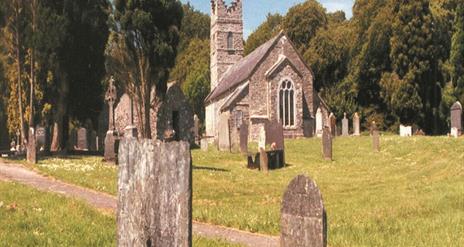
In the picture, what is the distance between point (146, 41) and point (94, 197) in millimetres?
17112

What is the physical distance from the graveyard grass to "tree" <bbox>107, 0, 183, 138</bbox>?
6463mm

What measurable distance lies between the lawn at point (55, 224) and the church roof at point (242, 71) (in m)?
29.3

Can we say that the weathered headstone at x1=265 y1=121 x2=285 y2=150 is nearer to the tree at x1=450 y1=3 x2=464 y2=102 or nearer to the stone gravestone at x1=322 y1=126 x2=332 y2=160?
the stone gravestone at x1=322 y1=126 x2=332 y2=160

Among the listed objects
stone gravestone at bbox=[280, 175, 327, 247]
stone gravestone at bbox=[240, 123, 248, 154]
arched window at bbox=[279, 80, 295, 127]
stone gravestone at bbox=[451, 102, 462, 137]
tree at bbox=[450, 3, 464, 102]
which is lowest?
stone gravestone at bbox=[280, 175, 327, 247]

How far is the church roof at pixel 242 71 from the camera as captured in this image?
3791 cm

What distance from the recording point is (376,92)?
4341 cm

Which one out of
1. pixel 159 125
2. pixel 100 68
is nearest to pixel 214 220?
pixel 100 68

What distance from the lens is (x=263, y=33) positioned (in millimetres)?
62562

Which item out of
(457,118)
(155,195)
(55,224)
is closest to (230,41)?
(457,118)

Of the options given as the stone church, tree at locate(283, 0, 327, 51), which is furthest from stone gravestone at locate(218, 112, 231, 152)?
tree at locate(283, 0, 327, 51)

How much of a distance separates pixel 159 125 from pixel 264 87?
24.6 feet

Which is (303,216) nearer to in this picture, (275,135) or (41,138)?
(275,135)

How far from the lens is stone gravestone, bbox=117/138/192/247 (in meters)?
3.18

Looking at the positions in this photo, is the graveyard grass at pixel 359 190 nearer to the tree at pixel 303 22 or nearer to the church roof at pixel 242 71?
the church roof at pixel 242 71
